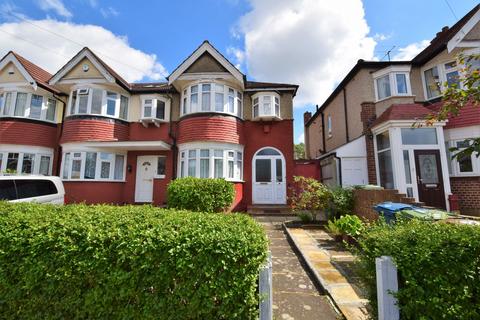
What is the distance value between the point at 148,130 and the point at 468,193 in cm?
1638

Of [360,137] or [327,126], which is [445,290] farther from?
[327,126]

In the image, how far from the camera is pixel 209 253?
2541mm

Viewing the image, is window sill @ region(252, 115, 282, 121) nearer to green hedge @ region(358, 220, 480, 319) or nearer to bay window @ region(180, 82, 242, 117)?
bay window @ region(180, 82, 242, 117)

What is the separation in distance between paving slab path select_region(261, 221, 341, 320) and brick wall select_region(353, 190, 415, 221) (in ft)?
12.8

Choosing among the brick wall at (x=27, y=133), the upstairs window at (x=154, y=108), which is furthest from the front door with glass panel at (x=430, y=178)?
the brick wall at (x=27, y=133)

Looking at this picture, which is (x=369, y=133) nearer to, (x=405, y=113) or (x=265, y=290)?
(x=405, y=113)

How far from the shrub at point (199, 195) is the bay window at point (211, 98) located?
4453 mm

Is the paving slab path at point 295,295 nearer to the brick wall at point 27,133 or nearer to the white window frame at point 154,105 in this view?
the white window frame at point 154,105

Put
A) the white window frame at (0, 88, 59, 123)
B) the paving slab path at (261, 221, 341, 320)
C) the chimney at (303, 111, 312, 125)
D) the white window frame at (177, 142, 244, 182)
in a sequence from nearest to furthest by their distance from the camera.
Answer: the paving slab path at (261, 221, 341, 320)
the white window frame at (177, 142, 244, 182)
the white window frame at (0, 88, 59, 123)
the chimney at (303, 111, 312, 125)

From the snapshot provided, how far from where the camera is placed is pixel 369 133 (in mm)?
11617

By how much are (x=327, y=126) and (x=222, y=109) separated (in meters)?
9.87

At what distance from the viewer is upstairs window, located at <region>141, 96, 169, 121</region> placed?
13.2m

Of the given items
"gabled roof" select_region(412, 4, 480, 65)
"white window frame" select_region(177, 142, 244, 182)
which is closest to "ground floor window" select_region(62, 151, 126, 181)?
"white window frame" select_region(177, 142, 244, 182)

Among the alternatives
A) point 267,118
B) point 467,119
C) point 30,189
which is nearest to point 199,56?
point 267,118
